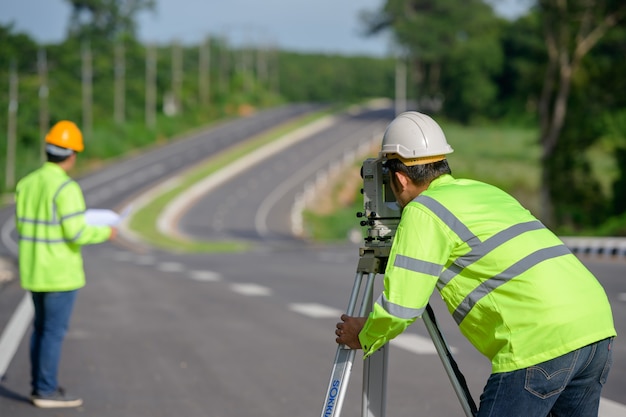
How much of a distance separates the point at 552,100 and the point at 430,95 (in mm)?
61874

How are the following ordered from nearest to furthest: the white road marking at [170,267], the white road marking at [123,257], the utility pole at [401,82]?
the white road marking at [170,267] → the white road marking at [123,257] → the utility pole at [401,82]

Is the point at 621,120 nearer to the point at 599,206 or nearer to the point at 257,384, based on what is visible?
the point at 599,206

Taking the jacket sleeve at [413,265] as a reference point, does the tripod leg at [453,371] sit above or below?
below

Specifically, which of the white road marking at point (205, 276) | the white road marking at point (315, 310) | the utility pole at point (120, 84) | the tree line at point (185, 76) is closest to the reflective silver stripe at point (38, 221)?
the white road marking at point (315, 310)

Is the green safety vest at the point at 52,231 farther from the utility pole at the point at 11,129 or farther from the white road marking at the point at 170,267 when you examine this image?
the utility pole at the point at 11,129

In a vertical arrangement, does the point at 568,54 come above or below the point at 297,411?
above

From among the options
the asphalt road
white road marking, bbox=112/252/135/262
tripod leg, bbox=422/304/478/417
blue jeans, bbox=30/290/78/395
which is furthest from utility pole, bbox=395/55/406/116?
tripod leg, bbox=422/304/478/417

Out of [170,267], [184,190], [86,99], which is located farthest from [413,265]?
[86,99]

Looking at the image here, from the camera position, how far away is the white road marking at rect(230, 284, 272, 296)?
17.9 meters

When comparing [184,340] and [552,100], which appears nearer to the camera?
[184,340]

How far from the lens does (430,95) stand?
351 ft

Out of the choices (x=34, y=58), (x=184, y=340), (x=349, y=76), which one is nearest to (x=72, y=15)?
(x=34, y=58)

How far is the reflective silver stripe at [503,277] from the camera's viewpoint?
3.86m

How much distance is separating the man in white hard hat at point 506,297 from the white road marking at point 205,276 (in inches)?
677
